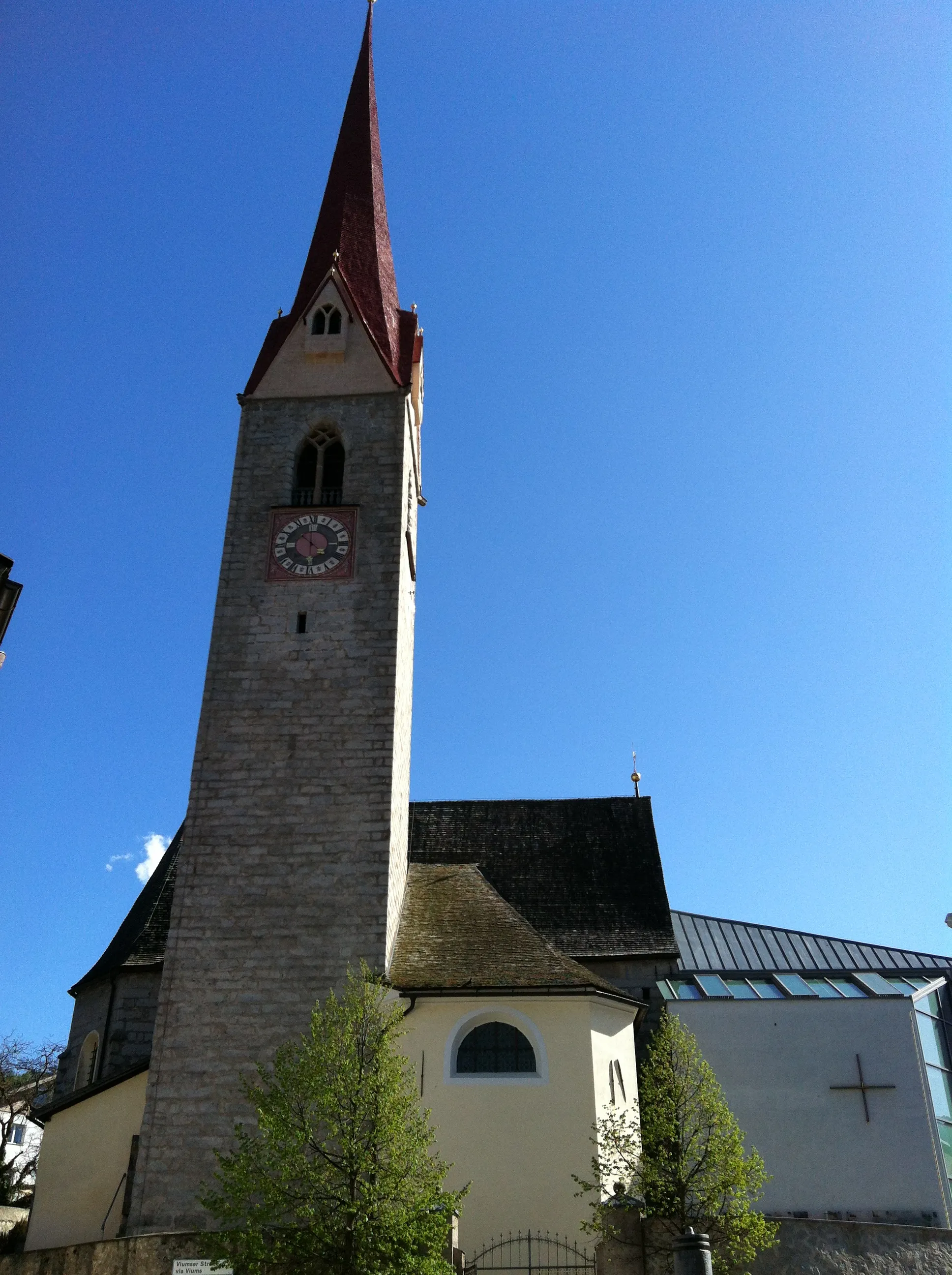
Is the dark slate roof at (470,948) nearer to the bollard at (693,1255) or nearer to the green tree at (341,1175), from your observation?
the green tree at (341,1175)

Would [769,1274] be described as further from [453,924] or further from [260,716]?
[260,716]

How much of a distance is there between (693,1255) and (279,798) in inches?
441

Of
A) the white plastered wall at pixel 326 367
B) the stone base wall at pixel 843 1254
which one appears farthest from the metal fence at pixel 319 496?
the stone base wall at pixel 843 1254

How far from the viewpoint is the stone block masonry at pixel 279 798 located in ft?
62.7

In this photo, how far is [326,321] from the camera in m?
27.1

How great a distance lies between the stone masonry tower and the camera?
19.3 meters

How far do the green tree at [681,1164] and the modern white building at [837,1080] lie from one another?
325 cm

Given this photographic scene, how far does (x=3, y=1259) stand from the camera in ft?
51.2

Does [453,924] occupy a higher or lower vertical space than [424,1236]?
higher

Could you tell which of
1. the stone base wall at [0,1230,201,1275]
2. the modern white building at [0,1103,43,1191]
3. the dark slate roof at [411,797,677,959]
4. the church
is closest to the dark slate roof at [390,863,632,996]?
the church

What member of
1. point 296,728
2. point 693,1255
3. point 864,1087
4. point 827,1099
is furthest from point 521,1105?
point 296,728

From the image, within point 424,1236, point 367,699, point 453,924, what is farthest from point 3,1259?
point 367,699

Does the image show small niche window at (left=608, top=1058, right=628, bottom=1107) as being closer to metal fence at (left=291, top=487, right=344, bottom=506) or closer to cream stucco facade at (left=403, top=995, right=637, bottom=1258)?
cream stucco facade at (left=403, top=995, right=637, bottom=1258)

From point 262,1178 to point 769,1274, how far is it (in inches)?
264
